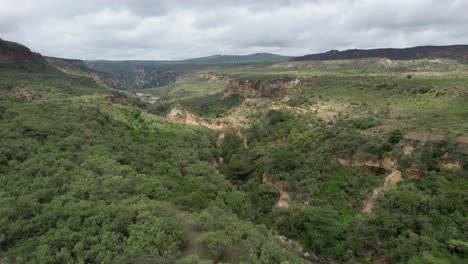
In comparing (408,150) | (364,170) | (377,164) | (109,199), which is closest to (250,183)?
(364,170)

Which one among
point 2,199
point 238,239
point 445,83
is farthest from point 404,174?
point 2,199

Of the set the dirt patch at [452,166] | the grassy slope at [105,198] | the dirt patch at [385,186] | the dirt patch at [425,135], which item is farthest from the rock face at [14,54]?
the dirt patch at [452,166]

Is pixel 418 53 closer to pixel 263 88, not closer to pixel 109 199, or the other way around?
pixel 263 88

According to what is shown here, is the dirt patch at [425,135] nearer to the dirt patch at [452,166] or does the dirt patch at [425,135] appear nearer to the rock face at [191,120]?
the dirt patch at [452,166]

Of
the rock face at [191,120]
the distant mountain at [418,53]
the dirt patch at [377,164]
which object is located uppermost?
the distant mountain at [418,53]

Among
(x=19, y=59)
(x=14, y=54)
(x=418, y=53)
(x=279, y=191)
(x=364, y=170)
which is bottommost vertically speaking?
(x=279, y=191)

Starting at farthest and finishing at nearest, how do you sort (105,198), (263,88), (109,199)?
1. (263,88)
2. (105,198)
3. (109,199)

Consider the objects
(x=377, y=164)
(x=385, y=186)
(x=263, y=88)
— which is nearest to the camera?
(x=385, y=186)
